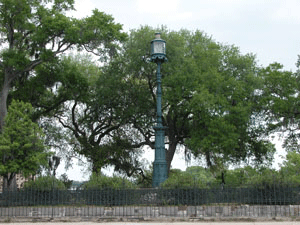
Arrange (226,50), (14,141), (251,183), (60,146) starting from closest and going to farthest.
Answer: (251,183)
(14,141)
(226,50)
(60,146)

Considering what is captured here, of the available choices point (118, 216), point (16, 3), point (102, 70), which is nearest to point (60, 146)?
point (102, 70)

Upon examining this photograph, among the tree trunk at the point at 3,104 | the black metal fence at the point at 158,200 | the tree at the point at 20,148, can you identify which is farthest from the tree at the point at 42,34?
the black metal fence at the point at 158,200

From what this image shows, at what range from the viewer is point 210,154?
96.9 feet

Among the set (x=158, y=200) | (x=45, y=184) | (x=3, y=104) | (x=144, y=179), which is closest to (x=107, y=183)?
(x=158, y=200)

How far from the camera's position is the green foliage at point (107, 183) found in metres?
15.7

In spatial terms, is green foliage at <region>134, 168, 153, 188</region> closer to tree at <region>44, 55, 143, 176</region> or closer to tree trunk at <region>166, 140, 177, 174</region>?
tree at <region>44, 55, 143, 176</region>

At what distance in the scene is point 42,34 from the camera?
2508 cm

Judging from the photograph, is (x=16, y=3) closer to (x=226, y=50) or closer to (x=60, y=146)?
(x=60, y=146)

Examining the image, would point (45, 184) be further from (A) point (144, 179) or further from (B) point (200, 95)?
(A) point (144, 179)

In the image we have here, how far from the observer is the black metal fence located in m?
14.7

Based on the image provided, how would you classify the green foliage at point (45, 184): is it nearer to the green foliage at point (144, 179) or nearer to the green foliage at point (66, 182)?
the green foliage at point (66, 182)

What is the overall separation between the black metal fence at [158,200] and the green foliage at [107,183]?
32cm

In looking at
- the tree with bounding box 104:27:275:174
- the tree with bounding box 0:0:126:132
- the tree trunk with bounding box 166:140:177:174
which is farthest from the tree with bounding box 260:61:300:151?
the tree with bounding box 0:0:126:132

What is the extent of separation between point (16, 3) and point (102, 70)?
8.84 metres
